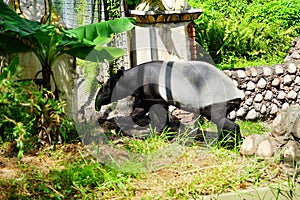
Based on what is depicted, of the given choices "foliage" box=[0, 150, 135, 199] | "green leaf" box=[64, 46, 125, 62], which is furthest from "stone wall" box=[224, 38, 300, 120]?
"foliage" box=[0, 150, 135, 199]

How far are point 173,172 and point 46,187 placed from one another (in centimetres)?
138

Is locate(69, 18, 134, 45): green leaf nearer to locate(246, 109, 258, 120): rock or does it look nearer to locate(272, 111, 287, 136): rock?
locate(272, 111, 287, 136): rock

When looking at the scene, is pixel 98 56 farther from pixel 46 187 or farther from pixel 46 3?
pixel 46 187

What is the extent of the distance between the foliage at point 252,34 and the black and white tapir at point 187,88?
4.03m

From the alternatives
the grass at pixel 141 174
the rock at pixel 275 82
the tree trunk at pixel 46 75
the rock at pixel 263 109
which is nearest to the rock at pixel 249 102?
the rock at pixel 263 109

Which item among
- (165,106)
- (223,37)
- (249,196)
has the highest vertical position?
(223,37)

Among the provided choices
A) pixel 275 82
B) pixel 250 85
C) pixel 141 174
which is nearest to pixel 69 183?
pixel 141 174

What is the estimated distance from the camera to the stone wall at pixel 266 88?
29.6 ft

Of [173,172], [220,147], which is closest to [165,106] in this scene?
[220,147]

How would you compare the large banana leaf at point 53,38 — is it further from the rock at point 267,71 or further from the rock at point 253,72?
the rock at point 267,71

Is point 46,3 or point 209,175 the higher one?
point 46,3

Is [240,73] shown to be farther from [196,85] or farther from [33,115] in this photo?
[33,115]

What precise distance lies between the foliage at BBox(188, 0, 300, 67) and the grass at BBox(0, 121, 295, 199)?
4.96 metres

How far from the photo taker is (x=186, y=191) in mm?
Result: 4918
